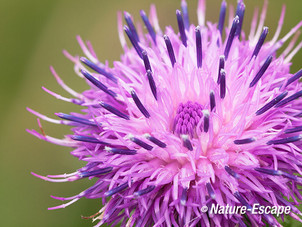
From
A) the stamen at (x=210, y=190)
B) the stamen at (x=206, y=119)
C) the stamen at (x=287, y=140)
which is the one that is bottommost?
the stamen at (x=210, y=190)

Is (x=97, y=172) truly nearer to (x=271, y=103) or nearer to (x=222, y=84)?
(x=222, y=84)

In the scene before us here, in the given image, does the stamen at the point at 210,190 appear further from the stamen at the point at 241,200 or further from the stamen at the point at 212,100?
the stamen at the point at 212,100

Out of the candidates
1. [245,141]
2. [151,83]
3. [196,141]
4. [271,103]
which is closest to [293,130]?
[271,103]

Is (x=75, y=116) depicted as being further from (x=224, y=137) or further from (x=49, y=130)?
(x=49, y=130)

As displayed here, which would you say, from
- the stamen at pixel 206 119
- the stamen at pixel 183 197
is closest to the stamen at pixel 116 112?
the stamen at pixel 206 119

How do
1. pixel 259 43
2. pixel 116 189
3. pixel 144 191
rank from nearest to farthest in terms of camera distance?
pixel 144 191, pixel 116 189, pixel 259 43

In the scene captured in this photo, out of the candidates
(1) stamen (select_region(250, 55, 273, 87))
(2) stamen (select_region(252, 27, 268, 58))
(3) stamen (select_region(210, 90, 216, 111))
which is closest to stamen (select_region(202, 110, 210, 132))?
(3) stamen (select_region(210, 90, 216, 111))

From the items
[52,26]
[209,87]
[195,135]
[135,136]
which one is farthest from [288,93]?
[52,26]

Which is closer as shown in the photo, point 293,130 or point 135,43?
point 293,130
